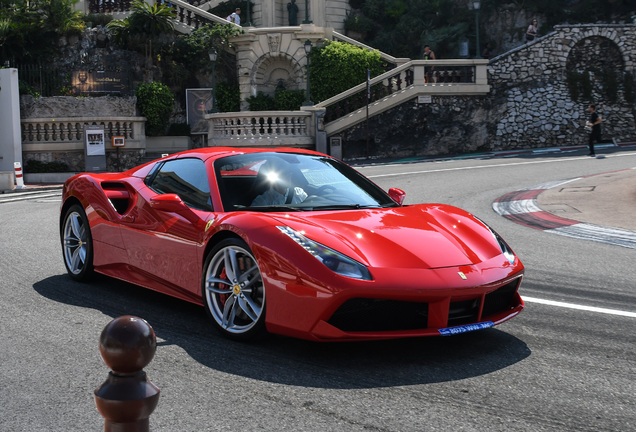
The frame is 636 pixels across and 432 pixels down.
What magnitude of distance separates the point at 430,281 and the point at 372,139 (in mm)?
26542

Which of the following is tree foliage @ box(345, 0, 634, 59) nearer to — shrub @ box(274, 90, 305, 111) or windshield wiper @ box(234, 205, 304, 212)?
shrub @ box(274, 90, 305, 111)

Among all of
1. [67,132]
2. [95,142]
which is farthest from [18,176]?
[67,132]

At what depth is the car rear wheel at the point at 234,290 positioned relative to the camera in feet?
16.9

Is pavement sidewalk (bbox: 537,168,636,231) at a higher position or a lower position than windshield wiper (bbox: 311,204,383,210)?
lower

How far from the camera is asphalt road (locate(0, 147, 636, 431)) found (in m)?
3.84

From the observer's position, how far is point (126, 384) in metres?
2.23

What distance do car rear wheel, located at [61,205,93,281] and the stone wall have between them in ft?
77.4

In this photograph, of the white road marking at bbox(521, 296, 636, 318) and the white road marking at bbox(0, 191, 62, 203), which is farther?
the white road marking at bbox(0, 191, 62, 203)

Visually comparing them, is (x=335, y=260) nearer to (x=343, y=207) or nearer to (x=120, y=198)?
(x=343, y=207)

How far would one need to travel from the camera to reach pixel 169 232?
6.00 m

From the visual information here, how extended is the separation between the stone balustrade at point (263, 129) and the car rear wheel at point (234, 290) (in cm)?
2472

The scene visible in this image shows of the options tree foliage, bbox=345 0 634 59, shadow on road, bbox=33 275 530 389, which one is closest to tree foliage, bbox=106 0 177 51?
tree foliage, bbox=345 0 634 59

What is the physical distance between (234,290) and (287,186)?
1096 millimetres

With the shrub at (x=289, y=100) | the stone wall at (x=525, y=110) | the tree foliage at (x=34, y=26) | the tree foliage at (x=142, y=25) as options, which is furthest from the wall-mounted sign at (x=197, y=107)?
the stone wall at (x=525, y=110)
